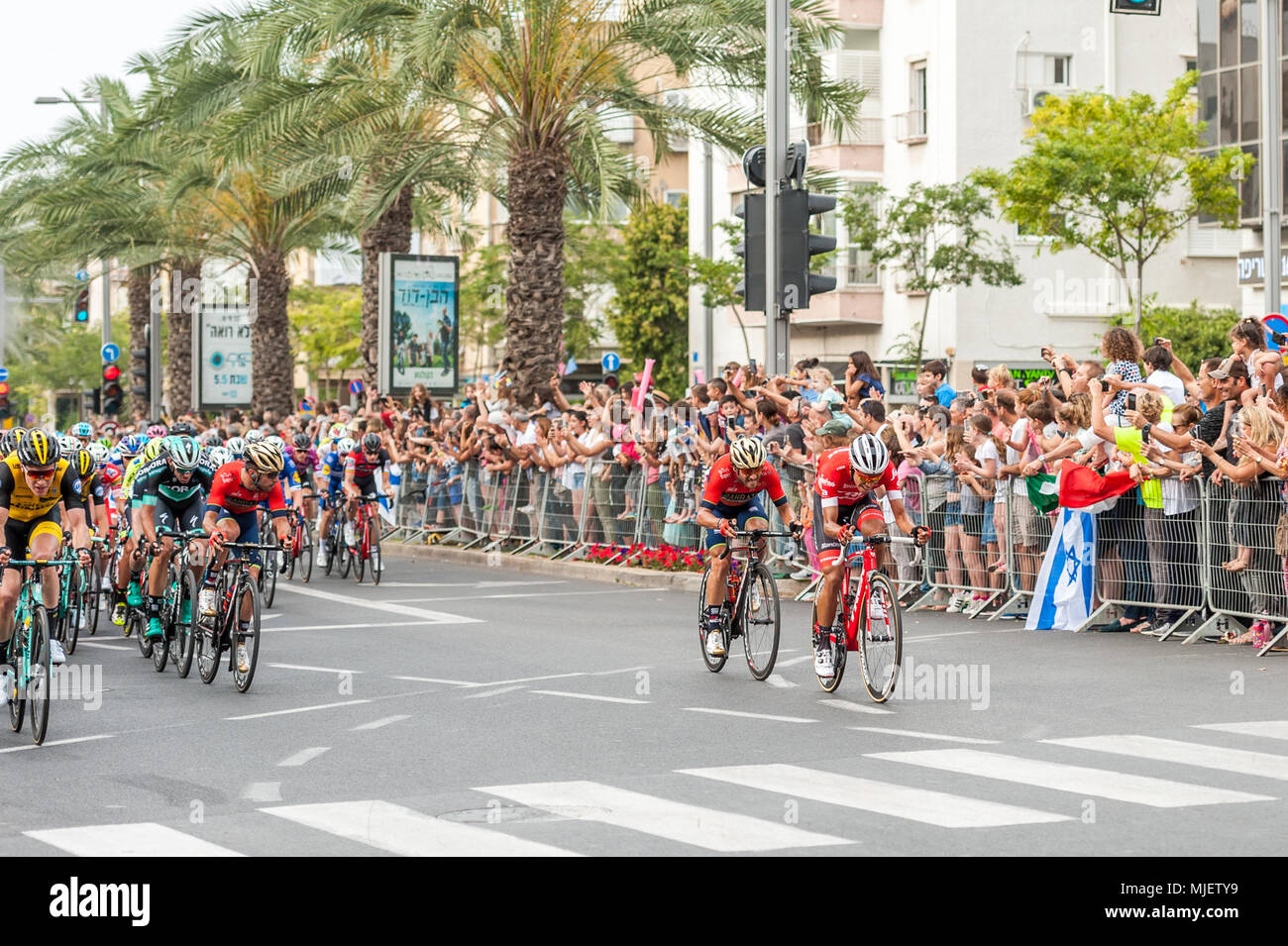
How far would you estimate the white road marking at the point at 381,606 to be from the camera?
18.0 meters

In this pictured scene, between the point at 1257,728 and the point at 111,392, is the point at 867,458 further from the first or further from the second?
→ the point at 111,392

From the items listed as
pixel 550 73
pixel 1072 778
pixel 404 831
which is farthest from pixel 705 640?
pixel 550 73

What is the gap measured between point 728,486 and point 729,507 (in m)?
0.22

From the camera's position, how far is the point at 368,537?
73.2 ft

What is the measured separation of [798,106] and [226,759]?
724 inches

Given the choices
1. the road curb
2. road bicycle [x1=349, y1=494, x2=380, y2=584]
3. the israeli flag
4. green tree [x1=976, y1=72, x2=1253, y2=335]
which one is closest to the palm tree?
the road curb

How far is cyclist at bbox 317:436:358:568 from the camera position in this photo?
23.1 meters

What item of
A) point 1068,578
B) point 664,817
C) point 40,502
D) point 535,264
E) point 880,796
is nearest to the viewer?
point 664,817

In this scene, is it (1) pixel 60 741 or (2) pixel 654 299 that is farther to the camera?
(2) pixel 654 299

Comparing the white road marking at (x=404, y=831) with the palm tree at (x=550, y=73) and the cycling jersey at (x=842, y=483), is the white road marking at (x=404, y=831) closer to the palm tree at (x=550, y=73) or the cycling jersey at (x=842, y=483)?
the cycling jersey at (x=842, y=483)

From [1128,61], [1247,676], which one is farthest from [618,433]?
[1128,61]

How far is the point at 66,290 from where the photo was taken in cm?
5084

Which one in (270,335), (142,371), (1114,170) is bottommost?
(142,371)
